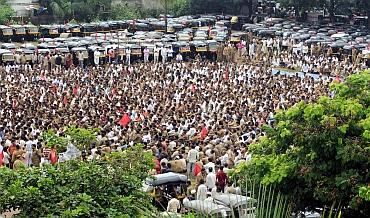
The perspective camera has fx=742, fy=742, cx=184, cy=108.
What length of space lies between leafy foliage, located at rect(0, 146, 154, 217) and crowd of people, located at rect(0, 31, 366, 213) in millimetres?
1713

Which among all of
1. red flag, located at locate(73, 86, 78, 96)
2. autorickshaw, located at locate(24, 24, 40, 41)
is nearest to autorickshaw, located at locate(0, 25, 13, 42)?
autorickshaw, located at locate(24, 24, 40, 41)

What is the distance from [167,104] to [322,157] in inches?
531

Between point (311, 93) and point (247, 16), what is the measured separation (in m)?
27.2

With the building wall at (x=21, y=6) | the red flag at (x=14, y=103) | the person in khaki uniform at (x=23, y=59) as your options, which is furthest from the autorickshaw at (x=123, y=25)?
the red flag at (x=14, y=103)

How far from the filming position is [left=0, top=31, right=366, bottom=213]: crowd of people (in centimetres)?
1739

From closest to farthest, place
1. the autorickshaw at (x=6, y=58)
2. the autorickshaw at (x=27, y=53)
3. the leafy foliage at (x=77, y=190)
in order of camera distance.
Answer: the leafy foliage at (x=77, y=190) → the autorickshaw at (x=6, y=58) → the autorickshaw at (x=27, y=53)

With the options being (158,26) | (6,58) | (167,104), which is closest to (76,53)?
(6,58)

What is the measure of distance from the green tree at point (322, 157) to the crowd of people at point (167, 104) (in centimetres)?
288

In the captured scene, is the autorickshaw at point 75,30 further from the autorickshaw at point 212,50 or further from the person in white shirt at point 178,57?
the autorickshaw at point 212,50

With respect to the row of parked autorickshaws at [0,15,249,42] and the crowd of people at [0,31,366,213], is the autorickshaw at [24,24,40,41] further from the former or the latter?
the crowd of people at [0,31,366,213]

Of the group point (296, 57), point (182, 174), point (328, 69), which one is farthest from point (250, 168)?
point (296, 57)

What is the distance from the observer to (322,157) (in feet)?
36.3

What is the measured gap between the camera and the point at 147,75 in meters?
30.1

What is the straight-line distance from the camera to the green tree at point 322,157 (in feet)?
34.7
